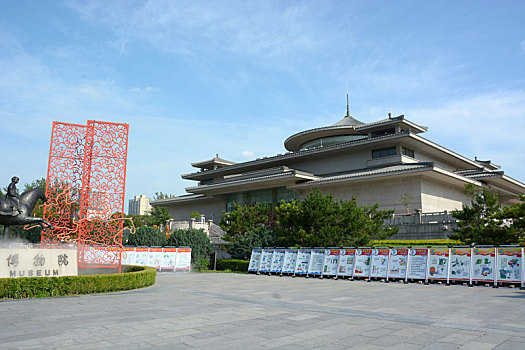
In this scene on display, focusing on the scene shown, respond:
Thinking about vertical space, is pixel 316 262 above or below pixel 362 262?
below

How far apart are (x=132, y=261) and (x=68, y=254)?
31.5 feet

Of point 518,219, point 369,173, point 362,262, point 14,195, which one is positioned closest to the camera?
point 14,195

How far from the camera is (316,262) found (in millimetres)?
19031

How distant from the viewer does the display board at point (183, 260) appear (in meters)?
24.1

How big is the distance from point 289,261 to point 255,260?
2.73m

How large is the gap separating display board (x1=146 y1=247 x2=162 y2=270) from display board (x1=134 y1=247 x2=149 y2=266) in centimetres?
17

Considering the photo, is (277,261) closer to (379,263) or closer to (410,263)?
(379,263)

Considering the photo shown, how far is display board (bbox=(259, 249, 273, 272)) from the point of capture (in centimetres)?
2134

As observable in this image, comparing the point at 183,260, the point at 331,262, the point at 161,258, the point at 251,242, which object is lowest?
the point at 183,260

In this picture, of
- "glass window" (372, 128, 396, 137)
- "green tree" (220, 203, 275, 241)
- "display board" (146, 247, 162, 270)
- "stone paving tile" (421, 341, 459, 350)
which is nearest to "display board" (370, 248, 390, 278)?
"stone paving tile" (421, 341, 459, 350)

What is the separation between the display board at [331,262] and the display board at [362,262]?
1.03 metres

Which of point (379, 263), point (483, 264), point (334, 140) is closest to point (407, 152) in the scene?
point (334, 140)

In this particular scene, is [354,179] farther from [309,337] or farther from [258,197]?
[309,337]

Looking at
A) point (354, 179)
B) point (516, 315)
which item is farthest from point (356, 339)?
point (354, 179)
